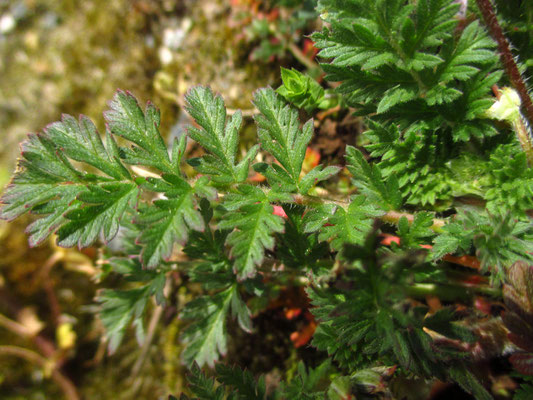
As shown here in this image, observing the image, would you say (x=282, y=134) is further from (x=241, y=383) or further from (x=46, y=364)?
(x=46, y=364)

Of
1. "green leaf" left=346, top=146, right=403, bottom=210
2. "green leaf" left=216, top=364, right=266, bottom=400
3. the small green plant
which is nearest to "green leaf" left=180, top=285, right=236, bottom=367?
the small green plant

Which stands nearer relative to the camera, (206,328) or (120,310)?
(206,328)

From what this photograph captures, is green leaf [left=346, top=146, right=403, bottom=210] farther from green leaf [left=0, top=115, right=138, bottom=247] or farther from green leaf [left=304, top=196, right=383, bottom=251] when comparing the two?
green leaf [left=0, top=115, right=138, bottom=247]

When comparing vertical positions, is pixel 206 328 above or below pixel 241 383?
above

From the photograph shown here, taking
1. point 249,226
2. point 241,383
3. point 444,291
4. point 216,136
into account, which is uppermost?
point 216,136

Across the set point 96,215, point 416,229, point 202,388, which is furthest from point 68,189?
point 416,229

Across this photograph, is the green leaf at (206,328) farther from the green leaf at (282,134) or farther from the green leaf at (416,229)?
the green leaf at (416,229)

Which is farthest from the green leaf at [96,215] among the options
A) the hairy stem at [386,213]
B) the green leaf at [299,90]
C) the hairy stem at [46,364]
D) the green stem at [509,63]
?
the hairy stem at [46,364]

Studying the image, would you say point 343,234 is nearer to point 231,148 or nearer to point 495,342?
point 231,148
